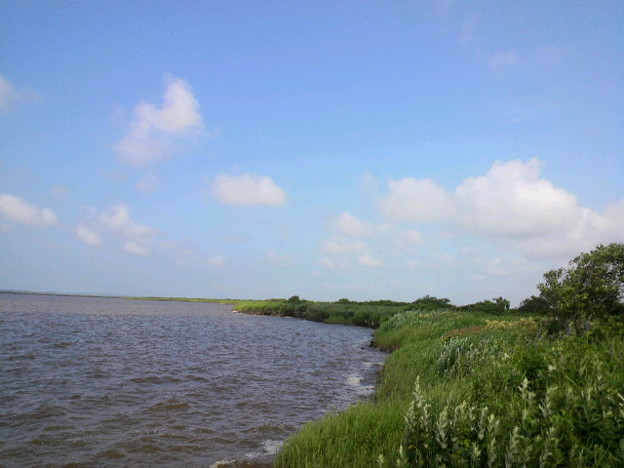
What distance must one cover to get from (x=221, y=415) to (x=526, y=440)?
336 inches

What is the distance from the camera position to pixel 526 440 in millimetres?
4633

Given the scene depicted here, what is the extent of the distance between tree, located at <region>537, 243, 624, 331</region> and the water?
7464mm

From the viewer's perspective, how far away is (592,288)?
42.5 feet

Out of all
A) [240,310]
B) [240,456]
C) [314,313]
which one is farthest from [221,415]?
[240,310]

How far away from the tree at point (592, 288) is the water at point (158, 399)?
24.5 feet

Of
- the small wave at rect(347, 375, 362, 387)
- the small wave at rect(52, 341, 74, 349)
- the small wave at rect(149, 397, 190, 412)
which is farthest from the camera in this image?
the small wave at rect(52, 341, 74, 349)

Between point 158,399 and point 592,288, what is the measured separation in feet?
48.1

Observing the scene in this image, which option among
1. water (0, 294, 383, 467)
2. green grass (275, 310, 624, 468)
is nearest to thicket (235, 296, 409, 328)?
water (0, 294, 383, 467)

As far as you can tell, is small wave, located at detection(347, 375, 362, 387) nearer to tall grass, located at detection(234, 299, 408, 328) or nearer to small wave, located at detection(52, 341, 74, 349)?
small wave, located at detection(52, 341, 74, 349)

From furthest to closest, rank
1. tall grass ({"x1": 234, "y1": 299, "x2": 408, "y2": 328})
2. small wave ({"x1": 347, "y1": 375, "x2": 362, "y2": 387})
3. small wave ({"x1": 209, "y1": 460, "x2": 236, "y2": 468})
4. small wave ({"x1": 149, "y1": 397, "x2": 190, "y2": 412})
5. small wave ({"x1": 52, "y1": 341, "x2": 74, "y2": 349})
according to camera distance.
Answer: tall grass ({"x1": 234, "y1": 299, "x2": 408, "y2": 328}) → small wave ({"x1": 52, "y1": 341, "x2": 74, "y2": 349}) → small wave ({"x1": 347, "y1": 375, "x2": 362, "y2": 387}) → small wave ({"x1": 149, "y1": 397, "x2": 190, "y2": 412}) → small wave ({"x1": 209, "y1": 460, "x2": 236, "y2": 468})

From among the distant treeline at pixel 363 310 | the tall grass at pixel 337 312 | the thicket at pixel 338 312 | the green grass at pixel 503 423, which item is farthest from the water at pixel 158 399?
the thicket at pixel 338 312

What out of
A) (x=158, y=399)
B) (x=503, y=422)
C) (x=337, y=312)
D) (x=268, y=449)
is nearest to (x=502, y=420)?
(x=503, y=422)

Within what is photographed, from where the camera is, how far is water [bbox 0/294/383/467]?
8227mm

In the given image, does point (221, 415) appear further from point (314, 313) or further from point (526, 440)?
point (314, 313)
